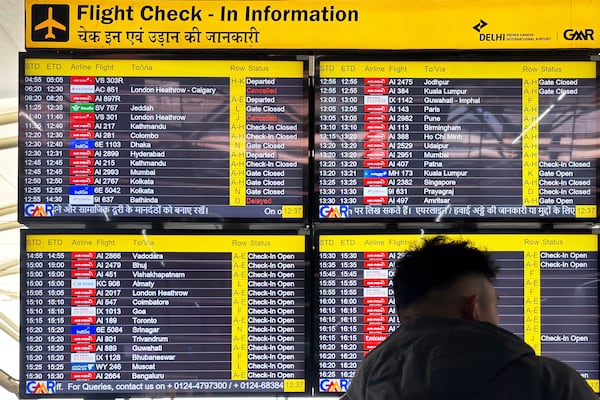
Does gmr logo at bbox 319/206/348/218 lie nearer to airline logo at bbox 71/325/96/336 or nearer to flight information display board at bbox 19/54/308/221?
flight information display board at bbox 19/54/308/221

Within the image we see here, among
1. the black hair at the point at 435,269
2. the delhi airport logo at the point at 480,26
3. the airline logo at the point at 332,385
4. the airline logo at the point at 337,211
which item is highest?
the delhi airport logo at the point at 480,26

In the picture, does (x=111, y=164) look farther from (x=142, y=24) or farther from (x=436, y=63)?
(x=436, y=63)

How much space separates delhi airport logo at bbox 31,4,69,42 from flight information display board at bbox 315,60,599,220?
114 cm

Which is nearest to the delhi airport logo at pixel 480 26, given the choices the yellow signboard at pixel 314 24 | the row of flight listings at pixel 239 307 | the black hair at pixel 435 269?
the yellow signboard at pixel 314 24

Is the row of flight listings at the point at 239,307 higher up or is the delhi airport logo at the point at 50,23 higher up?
the delhi airport logo at the point at 50,23

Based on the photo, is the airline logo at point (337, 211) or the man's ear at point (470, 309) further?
the airline logo at point (337, 211)

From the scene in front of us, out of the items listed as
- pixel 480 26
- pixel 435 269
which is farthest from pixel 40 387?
pixel 480 26

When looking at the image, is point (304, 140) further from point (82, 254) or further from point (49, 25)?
point (49, 25)

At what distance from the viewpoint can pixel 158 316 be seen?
2.75 meters

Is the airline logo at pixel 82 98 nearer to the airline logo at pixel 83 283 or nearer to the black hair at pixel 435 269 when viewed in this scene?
the airline logo at pixel 83 283

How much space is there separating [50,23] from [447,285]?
85.2 inches

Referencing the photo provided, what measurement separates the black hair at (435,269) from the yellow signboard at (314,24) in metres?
1.44

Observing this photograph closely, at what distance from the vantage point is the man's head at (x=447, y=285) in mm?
1550

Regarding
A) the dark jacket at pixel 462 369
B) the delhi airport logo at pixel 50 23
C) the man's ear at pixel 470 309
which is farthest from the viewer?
the delhi airport logo at pixel 50 23
